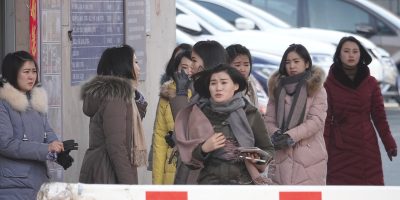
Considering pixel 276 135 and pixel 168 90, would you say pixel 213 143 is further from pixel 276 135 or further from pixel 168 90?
pixel 276 135

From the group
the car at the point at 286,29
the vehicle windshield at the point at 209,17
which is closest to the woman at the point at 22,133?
the vehicle windshield at the point at 209,17

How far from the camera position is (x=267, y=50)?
821 inches

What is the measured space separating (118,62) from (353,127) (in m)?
2.48

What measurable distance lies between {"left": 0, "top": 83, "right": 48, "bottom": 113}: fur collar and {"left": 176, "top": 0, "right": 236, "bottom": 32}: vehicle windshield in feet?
40.1

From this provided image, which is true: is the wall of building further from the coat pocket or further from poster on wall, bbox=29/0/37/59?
the coat pocket

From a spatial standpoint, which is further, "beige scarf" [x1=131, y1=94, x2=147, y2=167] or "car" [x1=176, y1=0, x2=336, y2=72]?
"car" [x1=176, y1=0, x2=336, y2=72]

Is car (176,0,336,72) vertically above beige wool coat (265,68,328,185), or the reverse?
car (176,0,336,72)

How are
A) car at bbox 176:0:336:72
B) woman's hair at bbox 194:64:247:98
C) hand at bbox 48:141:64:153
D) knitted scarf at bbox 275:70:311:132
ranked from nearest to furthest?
woman's hair at bbox 194:64:247:98 → hand at bbox 48:141:64:153 → knitted scarf at bbox 275:70:311:132 → car at bbox 176:0:336:72

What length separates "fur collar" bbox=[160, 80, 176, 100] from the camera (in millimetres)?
9922

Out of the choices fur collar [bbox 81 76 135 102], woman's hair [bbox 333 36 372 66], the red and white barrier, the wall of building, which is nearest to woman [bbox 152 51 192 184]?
fur collar [bbox 81 76 135 102]

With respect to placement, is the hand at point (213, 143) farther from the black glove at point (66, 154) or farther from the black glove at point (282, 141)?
the black glove at point (282, 141)

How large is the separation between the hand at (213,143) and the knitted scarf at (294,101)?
236 centimetres

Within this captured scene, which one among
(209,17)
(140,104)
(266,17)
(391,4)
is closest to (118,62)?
(140,104)

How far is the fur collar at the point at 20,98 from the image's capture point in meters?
8.91
